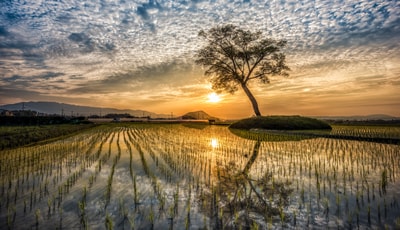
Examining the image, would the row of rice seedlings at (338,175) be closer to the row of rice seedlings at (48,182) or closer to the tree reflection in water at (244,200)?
the tree reflection in water at (244,200)

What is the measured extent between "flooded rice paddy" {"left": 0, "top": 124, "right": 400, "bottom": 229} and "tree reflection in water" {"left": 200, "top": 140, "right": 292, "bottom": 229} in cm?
2

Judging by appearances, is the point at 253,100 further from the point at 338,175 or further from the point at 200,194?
the point at 200,194

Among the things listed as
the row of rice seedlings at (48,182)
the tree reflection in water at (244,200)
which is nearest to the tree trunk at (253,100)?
the tree reflection in water at (244,200)

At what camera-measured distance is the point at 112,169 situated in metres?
6.91

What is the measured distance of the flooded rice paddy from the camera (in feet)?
11.2

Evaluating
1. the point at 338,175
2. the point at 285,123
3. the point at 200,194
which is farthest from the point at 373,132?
the point at 200,194

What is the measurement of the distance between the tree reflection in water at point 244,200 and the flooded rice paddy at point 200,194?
0.02 meters

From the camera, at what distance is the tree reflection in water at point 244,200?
11.3ft

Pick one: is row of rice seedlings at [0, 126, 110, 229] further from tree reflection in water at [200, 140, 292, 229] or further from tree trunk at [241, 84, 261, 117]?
tree trunk at [241, 84, 261, 117]

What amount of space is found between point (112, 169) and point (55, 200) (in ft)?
8.45

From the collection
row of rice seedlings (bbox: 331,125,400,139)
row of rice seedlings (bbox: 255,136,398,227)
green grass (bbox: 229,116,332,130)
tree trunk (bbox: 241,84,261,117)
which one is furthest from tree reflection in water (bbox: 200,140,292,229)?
tree trunk (bbox: 241,84,261,117)

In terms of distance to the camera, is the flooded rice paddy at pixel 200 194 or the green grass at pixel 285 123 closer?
the flooded rice paddy at pixel 200 194

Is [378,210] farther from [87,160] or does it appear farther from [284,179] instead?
[87,160]

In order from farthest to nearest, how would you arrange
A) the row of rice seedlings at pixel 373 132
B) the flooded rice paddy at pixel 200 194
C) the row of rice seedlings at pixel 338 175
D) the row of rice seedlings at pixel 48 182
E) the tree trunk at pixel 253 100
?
the tree trunk at pixel 253 100 < the row of rice seedlings at pixel 373 132 < the row of rice seedlings at pixel 338 175 < the row of rice seedlings at pixel 48 182 < the flooded rice paddy at pixel 200 194
